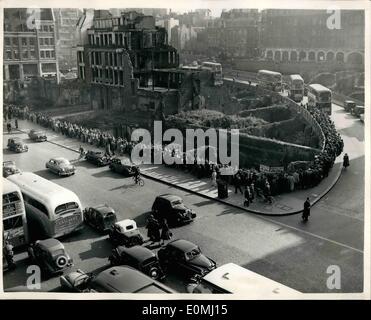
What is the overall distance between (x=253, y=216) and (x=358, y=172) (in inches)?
364

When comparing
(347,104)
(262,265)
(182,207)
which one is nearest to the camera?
(262,265)

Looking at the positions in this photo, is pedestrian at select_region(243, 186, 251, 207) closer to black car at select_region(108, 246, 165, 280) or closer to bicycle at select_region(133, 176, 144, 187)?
bicycle at select_region(133, 176, 144, 187)

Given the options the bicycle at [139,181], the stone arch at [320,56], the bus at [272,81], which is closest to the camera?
the bicycle at [139,181]

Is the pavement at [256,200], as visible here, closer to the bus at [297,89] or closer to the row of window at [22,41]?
the bus at [297,89]

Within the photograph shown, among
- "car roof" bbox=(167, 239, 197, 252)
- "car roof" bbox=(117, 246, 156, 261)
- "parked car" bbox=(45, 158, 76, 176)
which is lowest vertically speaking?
"car roof" bbox=(117, 246, 156, 261)

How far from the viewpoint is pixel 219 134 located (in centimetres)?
3494

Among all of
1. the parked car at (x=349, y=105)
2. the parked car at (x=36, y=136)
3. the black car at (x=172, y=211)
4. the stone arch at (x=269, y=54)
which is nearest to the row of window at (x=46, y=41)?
the parked car at (x=36, y=136)

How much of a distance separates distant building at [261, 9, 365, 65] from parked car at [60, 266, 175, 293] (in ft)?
161

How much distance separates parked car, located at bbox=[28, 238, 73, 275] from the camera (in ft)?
50.0

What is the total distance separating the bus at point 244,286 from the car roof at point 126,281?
127cm

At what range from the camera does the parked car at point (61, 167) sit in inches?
1036

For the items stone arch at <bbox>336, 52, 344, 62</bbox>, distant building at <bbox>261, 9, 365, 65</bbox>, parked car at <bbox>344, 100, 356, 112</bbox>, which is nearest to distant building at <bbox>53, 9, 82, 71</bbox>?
distant building at <bbox>261, 9, 365, 65</bbox>
